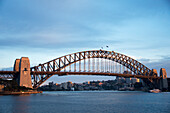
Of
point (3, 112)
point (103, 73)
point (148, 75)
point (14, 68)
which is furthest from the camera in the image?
point (148, 75)

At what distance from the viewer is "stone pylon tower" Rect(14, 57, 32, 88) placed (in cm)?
8044

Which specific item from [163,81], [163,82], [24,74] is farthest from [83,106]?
[163,81]

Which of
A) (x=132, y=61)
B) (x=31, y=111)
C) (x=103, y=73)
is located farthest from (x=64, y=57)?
(x=31, y=111)

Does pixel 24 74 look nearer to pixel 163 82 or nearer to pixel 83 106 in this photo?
pixel 83 106

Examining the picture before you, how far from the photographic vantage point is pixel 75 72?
8744 centimetres

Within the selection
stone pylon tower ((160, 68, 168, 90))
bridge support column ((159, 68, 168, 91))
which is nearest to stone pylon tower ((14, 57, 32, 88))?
bridge support column ((159, 68, 168, 91))

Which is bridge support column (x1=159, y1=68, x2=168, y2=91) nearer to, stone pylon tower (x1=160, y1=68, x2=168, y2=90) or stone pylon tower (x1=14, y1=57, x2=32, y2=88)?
stone pylon tower (x1=160, y1=68, x2=168, y2=90)

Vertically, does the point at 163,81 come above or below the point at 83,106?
above

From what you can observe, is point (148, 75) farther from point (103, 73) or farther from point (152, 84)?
point (103, 73)

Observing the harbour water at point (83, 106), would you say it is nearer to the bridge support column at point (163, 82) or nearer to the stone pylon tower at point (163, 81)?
the bridge support column at point (163, 82)

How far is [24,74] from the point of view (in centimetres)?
8088

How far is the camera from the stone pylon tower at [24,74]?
264 ft

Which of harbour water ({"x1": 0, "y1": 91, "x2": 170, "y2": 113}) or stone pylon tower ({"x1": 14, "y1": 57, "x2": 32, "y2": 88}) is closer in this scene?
harbour water ({"x1": 0, "y1": 91, "x2": 170, "y2": 113})

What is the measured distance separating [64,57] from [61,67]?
16.1ft
